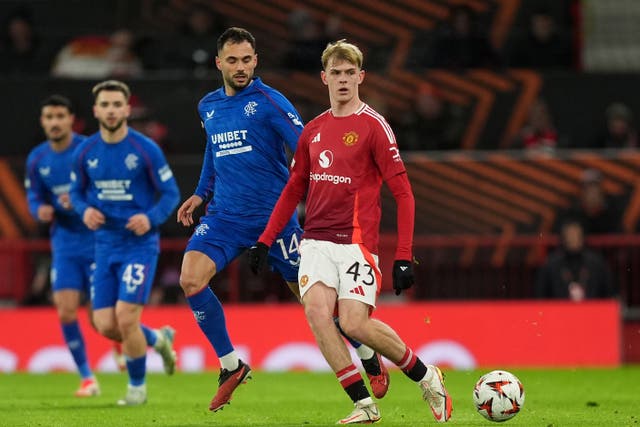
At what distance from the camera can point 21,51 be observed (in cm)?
1978

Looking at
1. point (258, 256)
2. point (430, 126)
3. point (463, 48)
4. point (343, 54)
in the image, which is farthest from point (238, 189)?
point (463, 48)

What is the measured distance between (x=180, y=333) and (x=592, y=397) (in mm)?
6099

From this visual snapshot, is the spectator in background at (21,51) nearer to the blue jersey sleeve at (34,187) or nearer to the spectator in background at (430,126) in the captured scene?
the spectator in background at (430,126)

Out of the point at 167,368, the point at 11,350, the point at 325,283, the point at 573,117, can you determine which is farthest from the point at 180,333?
the point at 325,283

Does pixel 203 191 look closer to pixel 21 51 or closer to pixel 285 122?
pixel 285 122

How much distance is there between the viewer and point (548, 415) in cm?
998

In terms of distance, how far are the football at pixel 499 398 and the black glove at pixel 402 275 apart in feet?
3.51

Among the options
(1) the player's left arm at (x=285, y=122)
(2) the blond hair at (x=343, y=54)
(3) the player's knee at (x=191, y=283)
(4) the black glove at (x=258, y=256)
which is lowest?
(3) the player's knee at (x=191, y=283)

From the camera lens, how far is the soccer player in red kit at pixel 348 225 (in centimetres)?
866

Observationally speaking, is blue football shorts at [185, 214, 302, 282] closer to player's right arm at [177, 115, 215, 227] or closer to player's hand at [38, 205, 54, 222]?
player's right arm at [177, 115, 215, 227]

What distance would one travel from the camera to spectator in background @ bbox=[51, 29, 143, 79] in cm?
1948

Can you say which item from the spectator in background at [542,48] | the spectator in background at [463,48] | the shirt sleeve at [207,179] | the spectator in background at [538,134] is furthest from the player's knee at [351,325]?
the spectator in background at [542,48]

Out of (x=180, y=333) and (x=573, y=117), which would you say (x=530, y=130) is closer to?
(x=573, y=117)

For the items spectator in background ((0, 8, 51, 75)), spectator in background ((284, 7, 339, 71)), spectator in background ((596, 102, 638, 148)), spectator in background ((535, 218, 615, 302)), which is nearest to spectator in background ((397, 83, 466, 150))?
spectator in background ((284, 7, 339, 71))
